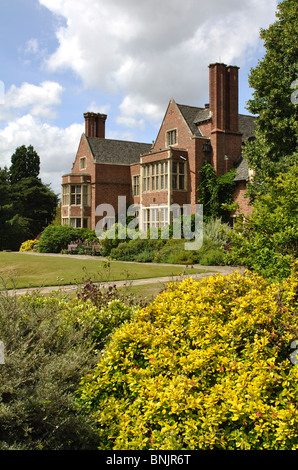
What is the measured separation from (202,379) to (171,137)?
2728 cm

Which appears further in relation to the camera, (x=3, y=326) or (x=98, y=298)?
(x=98, y=298)

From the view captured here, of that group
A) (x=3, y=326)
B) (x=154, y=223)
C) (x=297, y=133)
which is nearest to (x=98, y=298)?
(x=3, y=326)

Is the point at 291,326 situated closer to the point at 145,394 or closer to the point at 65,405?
the point at 145,394

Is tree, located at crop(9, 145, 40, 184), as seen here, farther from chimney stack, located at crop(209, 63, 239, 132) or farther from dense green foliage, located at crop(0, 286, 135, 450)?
Result: dense green foliage, located at crop(0, 286, 135, 450)

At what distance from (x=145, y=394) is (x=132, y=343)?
23.5 inches

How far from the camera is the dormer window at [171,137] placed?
94.8 ft

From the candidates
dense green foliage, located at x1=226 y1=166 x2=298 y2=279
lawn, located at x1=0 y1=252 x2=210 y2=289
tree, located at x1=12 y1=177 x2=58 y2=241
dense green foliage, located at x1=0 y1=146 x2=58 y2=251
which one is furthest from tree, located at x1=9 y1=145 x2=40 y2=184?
dense green foliage, located at x1=226 y1=166 x2=298 y2=279

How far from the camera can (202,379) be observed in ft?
10.8

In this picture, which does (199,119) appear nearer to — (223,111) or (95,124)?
Result: (223,111)

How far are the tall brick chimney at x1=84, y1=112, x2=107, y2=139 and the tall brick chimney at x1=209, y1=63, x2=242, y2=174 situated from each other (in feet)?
55.4

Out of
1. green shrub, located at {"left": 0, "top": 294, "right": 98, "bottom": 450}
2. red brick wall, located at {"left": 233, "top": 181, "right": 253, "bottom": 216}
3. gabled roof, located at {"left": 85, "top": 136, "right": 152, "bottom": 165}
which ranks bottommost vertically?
green shrub, located at {"left": 0, "top": 294, "right": 98, "bottom": 450}

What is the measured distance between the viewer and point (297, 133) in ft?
57.7

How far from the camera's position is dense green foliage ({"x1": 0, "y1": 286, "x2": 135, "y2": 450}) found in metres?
3.03

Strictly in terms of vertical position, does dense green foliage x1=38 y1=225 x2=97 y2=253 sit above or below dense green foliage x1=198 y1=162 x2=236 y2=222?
below
